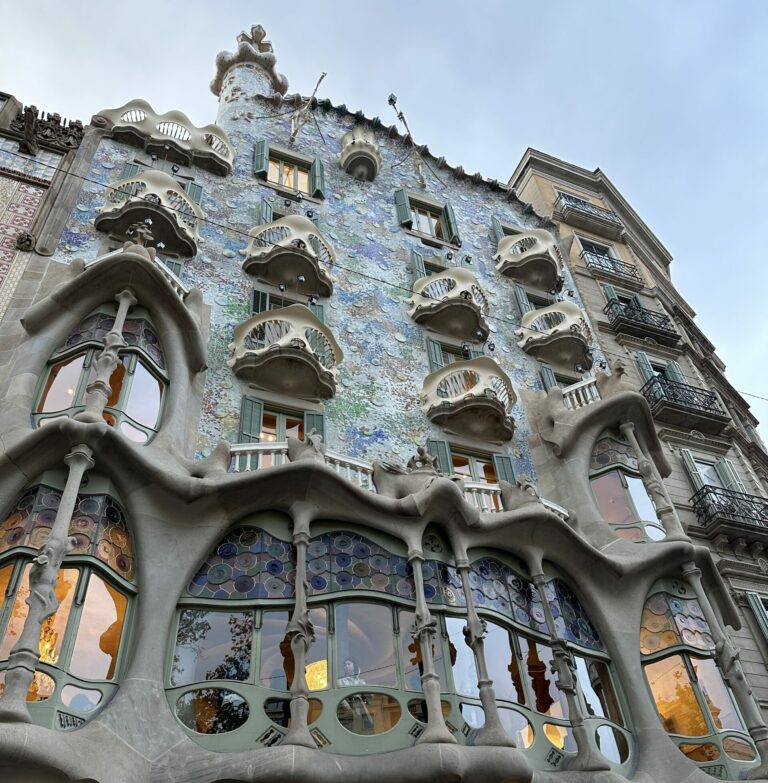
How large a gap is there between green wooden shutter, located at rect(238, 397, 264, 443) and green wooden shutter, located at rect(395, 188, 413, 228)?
1014 centimetres

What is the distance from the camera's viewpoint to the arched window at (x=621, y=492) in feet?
52.2

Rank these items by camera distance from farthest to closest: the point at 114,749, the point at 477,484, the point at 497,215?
the point at 497,215
the point at 477,484
the point at 114,749

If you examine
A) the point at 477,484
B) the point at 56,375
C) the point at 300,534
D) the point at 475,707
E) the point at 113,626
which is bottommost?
the point at 475,707

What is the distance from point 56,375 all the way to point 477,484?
26.2ft

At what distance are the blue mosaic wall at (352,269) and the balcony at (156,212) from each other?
42 centimetres

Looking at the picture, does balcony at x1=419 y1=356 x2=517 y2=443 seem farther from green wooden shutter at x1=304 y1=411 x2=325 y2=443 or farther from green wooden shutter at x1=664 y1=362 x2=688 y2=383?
green wooden shutter at x1=664 y1=362 x2=688 y2=383

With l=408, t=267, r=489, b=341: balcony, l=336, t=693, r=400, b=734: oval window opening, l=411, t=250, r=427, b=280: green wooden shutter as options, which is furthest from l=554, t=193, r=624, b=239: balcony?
l=336, t=693, r=400, b=734: oval window opening

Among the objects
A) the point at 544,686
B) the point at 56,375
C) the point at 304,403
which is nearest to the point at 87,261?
the point at 56,375

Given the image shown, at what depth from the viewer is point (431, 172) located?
1069 inches

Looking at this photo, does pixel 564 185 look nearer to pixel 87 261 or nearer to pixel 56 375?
pixel 87 261

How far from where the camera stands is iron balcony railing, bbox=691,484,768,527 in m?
18.2

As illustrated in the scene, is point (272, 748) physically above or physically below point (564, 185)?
below

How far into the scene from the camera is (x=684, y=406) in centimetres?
2073

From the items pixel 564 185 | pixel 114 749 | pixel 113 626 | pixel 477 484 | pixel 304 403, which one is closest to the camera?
pixel 114 749
